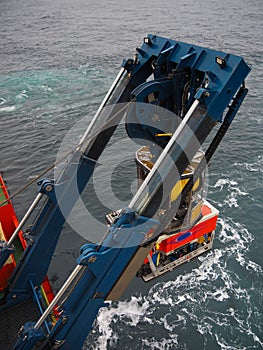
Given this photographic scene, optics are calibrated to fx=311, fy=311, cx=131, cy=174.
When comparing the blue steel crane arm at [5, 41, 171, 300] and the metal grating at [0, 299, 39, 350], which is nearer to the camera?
the blue steel crane arm at [5, 41, 171, 300]

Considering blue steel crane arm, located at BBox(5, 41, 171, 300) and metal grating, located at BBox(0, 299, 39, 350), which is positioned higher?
blue steel crane arm, located at BBox(5, 41, 171, 300)

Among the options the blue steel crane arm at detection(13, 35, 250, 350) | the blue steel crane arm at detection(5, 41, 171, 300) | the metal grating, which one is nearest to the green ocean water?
the metal grating

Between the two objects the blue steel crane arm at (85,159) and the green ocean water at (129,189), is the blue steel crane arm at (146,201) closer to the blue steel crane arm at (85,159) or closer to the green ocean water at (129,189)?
the blue steel crane arm at (85,159)

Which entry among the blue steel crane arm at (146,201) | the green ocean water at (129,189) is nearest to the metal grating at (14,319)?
the blue steel crane arm at (146,201)

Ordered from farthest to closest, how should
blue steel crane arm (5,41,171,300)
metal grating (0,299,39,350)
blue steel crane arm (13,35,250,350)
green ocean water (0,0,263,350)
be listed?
1. green ocean water (0,0,263,350)
2. metal grating (0,299,39,350)
3. blue steel crane arm (5,41,171,300)
4. blue steel crane arm (13,35,250,350)

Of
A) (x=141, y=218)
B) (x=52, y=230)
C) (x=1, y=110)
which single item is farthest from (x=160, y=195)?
(x=1, y=110)

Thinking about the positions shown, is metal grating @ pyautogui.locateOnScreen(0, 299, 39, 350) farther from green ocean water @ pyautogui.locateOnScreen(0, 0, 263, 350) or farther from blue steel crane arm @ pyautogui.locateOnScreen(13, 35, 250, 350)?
green ocean water @ pyautogui.locateOnScreen(0, 0, 263, 350)

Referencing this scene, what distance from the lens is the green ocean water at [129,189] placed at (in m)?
14.7

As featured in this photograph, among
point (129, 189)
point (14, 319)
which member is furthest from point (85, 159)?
point (129, 189)

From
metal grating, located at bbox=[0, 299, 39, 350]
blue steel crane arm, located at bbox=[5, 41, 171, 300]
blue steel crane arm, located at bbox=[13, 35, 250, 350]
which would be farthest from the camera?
metal grating, located at bbox=[0, 299, 39, 350]

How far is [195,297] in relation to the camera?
53.3ft

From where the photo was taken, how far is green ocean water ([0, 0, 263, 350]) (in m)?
14.7

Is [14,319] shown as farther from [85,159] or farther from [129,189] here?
[129,189]

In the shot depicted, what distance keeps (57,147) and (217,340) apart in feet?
73.9
